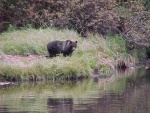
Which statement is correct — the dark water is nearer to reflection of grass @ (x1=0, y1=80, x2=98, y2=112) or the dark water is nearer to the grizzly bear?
reflection of grass @ (x1=0, y1=80, x2=98, y2=112)

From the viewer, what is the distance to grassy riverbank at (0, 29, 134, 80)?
2281cm

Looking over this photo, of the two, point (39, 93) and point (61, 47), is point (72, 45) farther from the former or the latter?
point (39, 93)

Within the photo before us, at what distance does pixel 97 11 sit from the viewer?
31.5 metres

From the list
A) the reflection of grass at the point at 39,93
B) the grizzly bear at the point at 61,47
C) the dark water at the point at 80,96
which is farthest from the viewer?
the grizzly bear at the point at 61,47

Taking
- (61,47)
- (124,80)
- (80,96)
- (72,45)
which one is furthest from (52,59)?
(80,96)

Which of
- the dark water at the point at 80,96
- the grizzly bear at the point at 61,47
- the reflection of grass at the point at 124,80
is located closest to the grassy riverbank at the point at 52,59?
the grizzly bear at the point at 61,47

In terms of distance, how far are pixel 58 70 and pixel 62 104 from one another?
21.8 ft

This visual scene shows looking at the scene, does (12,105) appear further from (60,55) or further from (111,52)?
(111,52)

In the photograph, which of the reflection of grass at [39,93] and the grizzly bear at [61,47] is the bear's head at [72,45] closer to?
the grizzly bear at [61,47]

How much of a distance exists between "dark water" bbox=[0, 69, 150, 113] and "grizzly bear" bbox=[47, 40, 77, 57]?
2123 millimetres

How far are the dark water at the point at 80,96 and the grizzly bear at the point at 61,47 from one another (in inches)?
83.6

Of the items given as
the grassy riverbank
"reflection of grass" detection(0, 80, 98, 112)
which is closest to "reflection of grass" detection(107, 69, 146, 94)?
"reflection of grass" detection(0, 80, 98, 112)

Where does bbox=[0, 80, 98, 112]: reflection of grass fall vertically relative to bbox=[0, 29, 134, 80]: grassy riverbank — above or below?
below

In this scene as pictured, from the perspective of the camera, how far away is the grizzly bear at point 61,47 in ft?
83.4
